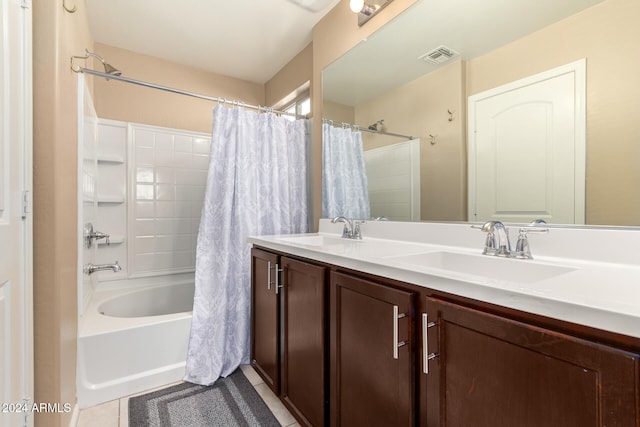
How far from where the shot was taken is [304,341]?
126cm

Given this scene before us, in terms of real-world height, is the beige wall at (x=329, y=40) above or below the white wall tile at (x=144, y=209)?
above

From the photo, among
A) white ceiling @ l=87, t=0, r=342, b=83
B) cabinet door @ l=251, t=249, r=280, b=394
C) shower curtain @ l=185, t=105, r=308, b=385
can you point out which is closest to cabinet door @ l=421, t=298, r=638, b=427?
cabinet door @ l=251, t=249, r=280, b=394

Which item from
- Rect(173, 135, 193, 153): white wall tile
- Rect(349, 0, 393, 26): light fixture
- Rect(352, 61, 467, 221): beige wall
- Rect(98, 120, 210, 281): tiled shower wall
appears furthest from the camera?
Rect(173, 135, 193, 153): white wall tile

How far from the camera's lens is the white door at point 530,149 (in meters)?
0.98

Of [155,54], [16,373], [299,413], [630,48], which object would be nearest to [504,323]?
[630,48]

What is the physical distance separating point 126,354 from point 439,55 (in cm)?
230

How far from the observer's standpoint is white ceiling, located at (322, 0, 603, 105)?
1084 mm

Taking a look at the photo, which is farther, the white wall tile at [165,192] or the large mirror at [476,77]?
the white wall tile at [165,192]

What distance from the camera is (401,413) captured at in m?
0.82

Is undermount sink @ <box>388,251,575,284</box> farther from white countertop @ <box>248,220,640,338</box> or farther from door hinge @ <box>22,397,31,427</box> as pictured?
door hinge @ <box>22,397,31,427</box>

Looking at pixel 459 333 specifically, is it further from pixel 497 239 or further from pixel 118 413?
pixel 118 413

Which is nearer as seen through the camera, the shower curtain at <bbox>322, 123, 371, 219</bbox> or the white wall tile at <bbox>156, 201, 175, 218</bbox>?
the shower curtain at <bbox>322, 123, 371, 219</bbox>

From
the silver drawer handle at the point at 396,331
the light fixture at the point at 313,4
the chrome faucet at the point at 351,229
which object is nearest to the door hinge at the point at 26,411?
the silver drawer handle at the point at 396,331

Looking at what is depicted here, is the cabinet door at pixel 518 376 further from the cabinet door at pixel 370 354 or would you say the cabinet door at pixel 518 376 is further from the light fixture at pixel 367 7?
the light fixture at pixel 367 7
